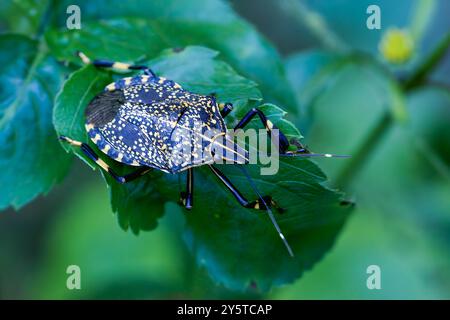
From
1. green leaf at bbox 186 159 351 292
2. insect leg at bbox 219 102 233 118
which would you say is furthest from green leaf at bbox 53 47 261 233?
green leaf at bbox 186 159 351 292

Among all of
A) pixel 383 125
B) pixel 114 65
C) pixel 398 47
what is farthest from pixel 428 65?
pixel 114 65

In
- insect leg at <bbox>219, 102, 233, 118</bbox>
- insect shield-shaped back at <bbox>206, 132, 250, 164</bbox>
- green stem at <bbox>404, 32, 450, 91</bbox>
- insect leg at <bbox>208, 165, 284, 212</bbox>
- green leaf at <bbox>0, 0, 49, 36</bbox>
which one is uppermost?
green leaf at <bbox>0, 0, 49, 36</bbox>

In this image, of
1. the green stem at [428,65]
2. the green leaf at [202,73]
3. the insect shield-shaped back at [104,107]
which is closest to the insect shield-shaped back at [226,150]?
the green leaf at [202,73]

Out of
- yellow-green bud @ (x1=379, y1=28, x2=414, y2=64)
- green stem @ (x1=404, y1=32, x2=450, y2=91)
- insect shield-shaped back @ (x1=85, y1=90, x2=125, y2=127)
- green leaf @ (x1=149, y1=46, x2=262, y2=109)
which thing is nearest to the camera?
green leaf @ (x1=149, y1=46, x2=262, y2=109)

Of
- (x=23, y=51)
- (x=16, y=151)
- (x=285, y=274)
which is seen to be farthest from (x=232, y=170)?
(x=23, y=51)

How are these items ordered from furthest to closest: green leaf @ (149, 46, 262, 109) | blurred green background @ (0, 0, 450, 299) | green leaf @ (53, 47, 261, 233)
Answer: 1. blurred green background @ (0, 0, 450, 299)
2. green leaf @ (149, 46, 262, 109)
3. green leaf @ (53, 47, 261, 233)

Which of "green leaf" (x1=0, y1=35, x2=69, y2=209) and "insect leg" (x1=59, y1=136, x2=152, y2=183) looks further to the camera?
"green leaf" (x1=0, y1=35, x2=69, y2=209)

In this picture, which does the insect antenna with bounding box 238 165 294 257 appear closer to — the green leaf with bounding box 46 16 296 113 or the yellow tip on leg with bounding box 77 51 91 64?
the green leaf with bounding box 46 16 296 113

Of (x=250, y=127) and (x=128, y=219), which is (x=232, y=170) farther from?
(x=128, y=219)
